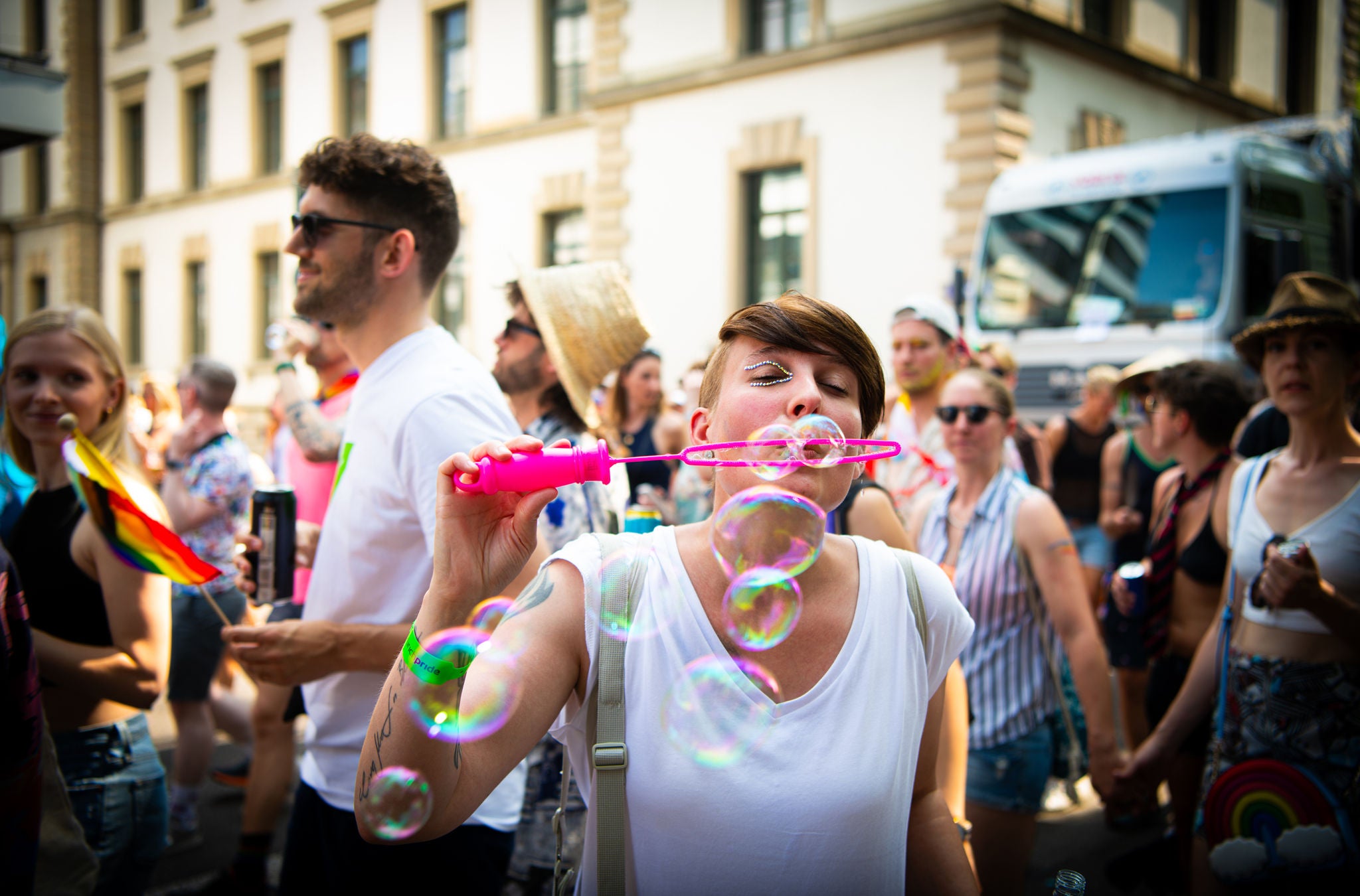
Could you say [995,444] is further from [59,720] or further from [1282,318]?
[59,720]

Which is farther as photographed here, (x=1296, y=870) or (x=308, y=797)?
(x=1296, y=870)

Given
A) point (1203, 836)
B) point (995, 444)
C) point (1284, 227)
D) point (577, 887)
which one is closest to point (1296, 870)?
point (1203, 836)

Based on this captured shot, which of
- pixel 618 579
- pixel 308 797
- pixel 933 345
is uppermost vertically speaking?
pixel 933 345

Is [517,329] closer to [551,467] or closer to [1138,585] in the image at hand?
[551,467]

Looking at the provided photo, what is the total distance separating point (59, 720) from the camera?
2385mm

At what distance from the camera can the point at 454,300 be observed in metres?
17.8

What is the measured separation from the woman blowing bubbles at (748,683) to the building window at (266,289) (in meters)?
21.0

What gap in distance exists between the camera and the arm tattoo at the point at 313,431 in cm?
365

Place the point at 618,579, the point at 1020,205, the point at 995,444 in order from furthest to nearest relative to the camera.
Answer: the point at 1020,205
the point at 995,444
the point at 618,579

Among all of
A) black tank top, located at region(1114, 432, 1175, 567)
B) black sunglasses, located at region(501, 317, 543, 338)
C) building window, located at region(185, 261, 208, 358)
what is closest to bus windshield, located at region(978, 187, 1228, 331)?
black tank top, located at region(1114, 432, 1175, 567)

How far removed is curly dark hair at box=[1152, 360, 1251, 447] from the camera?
3730mm

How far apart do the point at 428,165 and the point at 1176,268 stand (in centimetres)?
767

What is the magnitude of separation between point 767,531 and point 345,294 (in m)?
1.36

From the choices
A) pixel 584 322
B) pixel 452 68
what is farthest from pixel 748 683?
pixel 452 68
